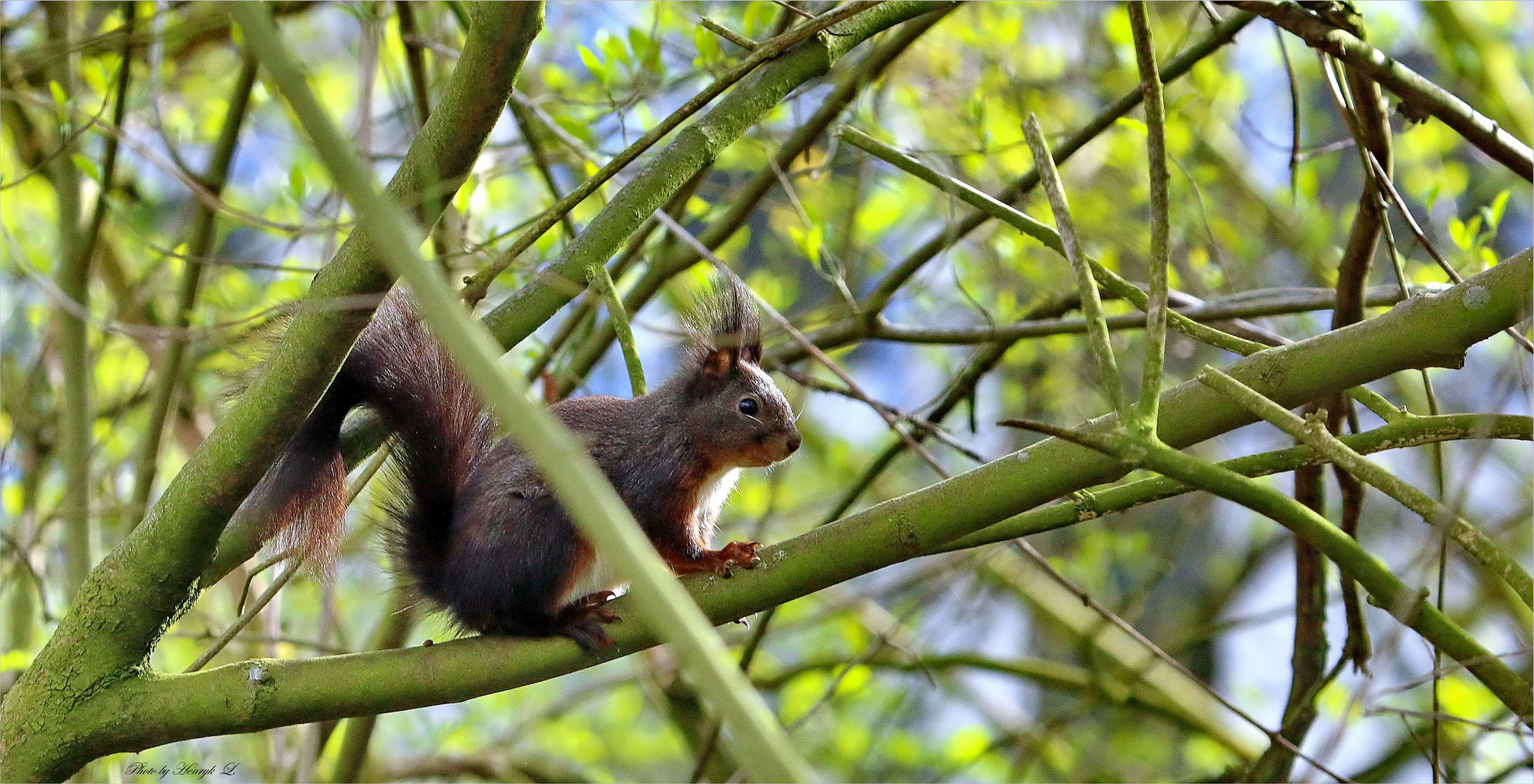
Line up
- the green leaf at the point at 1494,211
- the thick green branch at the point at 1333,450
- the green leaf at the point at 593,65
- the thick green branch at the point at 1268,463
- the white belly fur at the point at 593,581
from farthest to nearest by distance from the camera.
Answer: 1. the green leaf at the point at 593,65
2. the green leaf at the point at 1494,211
3. the white belly fur at the point at 593,581
4. the thick green branch at the point at 1268,463
5. the thick green branch at the point at 1333,450

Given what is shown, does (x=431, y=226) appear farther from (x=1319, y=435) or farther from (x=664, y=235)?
(x=664, y=235)

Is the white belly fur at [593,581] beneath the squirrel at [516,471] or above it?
beneath

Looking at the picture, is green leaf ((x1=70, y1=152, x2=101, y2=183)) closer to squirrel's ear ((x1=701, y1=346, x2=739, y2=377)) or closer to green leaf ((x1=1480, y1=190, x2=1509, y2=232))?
squirrel's ear ((x1=701, y1=346, x2=739, y2=377))

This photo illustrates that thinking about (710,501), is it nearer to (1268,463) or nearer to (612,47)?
(612,47)

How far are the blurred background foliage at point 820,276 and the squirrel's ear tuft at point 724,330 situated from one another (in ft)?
0.56

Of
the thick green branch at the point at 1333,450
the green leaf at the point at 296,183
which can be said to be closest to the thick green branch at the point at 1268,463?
the thick green branch at the point at 1333,450

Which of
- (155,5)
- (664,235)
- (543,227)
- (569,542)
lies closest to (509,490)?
(569,542)

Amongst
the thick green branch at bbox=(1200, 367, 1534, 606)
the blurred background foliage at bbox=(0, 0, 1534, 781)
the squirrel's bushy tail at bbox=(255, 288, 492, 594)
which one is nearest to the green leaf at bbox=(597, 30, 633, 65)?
the blurred background foliage at bbox=(0, 0, 1534, 781)

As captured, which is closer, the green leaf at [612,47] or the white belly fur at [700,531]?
the white belly fur at [700,531]

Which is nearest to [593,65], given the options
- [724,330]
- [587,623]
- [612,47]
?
[612,47]

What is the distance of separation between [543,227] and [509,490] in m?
0.78

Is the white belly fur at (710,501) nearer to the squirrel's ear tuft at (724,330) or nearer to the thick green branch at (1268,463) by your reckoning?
the squirrel's ear tuft at (724,330)

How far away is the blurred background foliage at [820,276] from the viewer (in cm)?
329

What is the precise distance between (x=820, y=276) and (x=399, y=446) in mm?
2431
